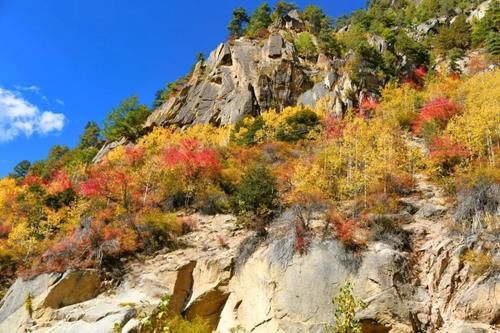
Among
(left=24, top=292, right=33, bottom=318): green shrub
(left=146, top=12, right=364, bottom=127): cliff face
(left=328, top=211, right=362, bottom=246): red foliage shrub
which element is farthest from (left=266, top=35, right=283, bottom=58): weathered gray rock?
(left=24, top=292, right=33, bottom=318): green shrub

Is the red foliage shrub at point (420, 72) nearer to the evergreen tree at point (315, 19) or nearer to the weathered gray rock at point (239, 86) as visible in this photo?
the weathered gray rock at point (239, 86)

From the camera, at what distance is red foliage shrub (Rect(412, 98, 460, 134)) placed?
34.3m

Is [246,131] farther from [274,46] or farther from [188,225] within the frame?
[274,46]

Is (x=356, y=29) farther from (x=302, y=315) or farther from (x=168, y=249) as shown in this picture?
(x=302, y=315)

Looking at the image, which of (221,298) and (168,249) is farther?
(168,249)

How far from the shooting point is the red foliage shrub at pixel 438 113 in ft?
112

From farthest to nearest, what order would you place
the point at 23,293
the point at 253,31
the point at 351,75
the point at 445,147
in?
the point at 253,31, the point at 351,75, the point at 445,147, the point at 23,293

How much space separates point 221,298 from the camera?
1912 centimetres

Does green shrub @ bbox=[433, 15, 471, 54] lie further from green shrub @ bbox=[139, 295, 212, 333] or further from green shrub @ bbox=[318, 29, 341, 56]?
green shrub @ bbox=[139, 295, 212, 333]

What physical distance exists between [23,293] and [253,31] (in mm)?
54849

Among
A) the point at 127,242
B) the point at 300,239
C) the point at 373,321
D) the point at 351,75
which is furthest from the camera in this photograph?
the point at 351,75

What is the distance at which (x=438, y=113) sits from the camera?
3484cm

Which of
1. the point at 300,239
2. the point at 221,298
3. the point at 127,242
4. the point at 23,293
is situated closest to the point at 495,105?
the point at 300,239

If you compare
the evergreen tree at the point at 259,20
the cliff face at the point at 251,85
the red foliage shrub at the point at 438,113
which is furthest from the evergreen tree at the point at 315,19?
the red foliage shrub at the point at 438,113
